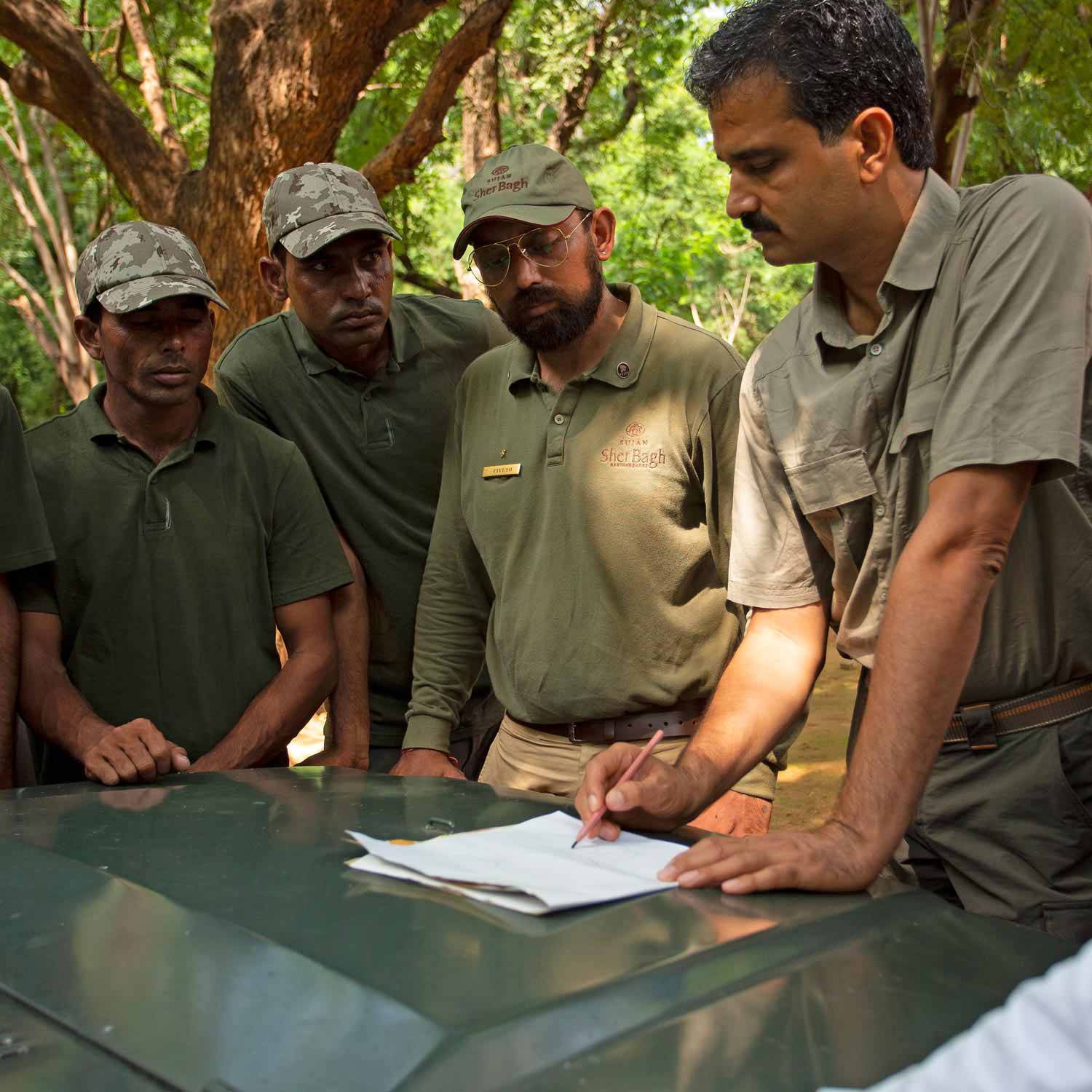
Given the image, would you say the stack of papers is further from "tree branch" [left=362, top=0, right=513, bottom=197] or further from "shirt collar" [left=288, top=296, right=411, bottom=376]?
"tree branch" [left=362, top=0, right=513, bottom=197]

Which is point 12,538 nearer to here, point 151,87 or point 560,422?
point 560,422

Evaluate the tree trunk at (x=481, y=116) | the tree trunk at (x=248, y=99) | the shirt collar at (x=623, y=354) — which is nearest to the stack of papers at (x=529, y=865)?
the shirt collar at (x=623, y=354)

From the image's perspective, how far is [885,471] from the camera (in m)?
2.16

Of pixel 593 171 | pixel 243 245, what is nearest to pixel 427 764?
pixel 243 245

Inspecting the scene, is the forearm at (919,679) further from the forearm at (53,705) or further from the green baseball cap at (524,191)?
the forearm at (53,705)

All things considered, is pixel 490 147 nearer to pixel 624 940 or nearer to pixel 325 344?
pixel 325 344

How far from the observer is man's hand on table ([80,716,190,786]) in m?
2.54

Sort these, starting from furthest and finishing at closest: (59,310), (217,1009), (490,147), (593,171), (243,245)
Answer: (593,171) < (59,310) < (490,147) < (243,245) < (217,1009)

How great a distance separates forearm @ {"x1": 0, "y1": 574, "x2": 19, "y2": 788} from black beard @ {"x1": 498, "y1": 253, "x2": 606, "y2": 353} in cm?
129

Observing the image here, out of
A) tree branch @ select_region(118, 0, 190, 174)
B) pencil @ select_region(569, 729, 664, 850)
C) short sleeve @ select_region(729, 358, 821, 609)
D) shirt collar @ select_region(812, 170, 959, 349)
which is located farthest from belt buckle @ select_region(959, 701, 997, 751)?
tree branch @ select_region(118, 0, 190, 174)

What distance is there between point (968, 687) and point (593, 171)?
2037 centimetres

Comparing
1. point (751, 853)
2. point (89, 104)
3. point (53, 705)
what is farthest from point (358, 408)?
point (89, 104)

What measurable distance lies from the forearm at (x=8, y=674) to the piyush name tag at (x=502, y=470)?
110 centimetres

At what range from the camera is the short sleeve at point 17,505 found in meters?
2.99
